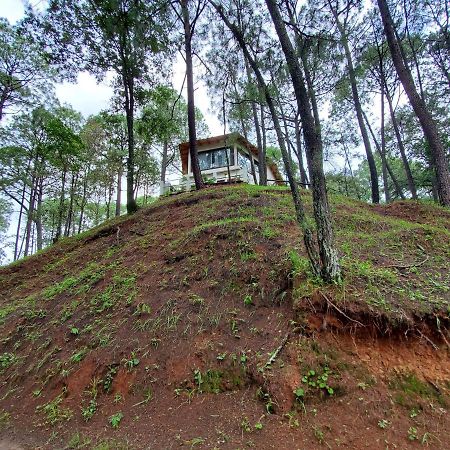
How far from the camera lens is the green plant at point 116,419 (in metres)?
3.10

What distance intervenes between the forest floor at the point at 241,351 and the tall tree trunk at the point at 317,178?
27 cm

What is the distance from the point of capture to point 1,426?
11.5 ft

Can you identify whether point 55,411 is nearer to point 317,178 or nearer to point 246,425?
point 246,425

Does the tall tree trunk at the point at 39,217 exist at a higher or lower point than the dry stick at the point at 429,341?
higher

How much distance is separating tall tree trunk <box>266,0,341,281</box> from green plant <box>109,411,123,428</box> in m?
2.87

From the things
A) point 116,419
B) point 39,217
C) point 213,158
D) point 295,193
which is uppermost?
point 213,158

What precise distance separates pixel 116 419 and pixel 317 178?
372 centimetres

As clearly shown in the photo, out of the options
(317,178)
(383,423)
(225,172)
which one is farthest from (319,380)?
(225,172)

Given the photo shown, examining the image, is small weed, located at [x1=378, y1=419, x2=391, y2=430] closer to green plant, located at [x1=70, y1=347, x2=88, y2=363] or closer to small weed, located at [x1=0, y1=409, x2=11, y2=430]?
green plant, located at [x1=70, y1=347, x2=88, y2=363]

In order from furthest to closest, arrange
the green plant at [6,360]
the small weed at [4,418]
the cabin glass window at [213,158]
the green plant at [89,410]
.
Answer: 1. the cabin glass window at [213,158]
2. the green plant at [6,360]
3. the small weed at [4,418]
4. the green plant at [89,410]

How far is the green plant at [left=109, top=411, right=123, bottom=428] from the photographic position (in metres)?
3.10

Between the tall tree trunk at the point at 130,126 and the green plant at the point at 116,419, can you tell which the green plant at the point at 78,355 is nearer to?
the green plant at the point at 116,419

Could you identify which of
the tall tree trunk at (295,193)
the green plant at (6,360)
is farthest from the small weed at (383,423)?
the green plant at (6,360)

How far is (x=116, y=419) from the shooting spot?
316 centimetres
